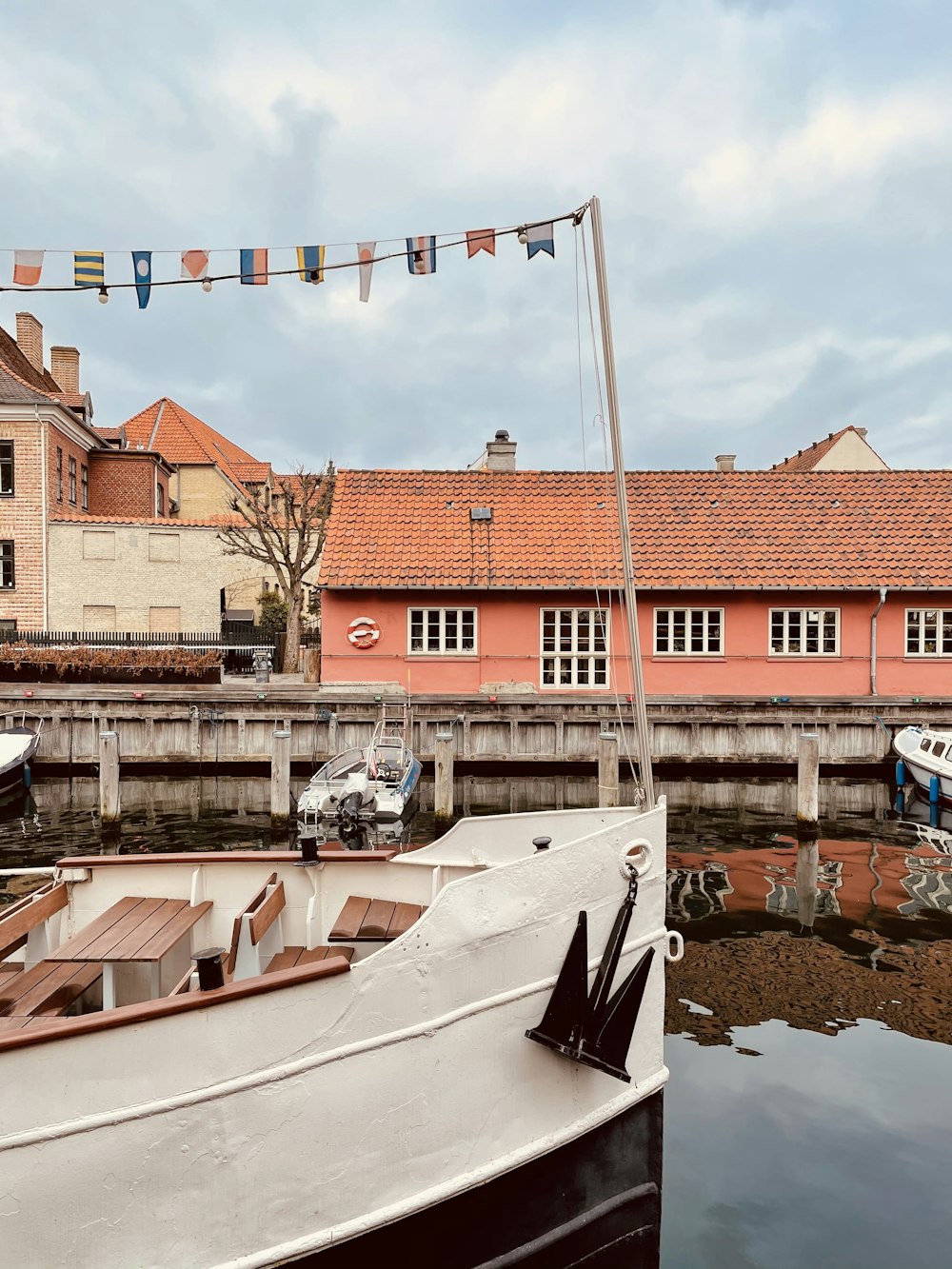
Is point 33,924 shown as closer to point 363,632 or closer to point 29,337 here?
point 363,632

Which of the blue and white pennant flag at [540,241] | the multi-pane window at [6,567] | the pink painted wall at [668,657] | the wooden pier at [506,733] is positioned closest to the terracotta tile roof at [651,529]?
the pink painted wall at [668,657]

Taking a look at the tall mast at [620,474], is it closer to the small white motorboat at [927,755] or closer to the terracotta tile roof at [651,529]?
the small white motorboat at [927,755]

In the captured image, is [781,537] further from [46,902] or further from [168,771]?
[46,902]

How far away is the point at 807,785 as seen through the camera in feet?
44.5

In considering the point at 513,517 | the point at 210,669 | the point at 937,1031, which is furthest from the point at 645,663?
the point at 937,1031

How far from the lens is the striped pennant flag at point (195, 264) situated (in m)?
9.68

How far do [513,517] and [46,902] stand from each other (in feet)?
59.2

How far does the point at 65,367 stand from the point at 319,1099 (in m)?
42.9

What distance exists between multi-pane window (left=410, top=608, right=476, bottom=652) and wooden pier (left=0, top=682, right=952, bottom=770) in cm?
387

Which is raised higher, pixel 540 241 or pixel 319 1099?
pixel 540 241

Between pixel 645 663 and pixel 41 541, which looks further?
pixel 41 541

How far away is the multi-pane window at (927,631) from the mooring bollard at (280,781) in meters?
15.7

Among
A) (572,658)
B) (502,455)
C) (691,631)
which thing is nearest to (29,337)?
(502,455)

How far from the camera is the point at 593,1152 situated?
5004 millimetres
